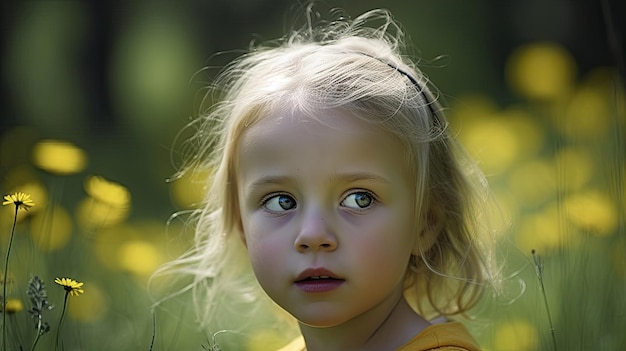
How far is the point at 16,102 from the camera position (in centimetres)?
306

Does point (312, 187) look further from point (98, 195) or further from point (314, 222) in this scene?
point (98, 195)

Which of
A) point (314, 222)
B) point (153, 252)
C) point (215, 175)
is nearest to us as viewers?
point (314, 222)

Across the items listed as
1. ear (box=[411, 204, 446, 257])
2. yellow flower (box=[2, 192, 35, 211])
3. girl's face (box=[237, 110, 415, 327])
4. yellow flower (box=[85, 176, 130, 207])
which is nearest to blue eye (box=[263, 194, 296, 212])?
girl's face (box=[237, 110, 415, 327])

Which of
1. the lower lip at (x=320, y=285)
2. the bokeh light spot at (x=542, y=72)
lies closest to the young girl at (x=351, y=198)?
the lower lip at (x=320, y=285)

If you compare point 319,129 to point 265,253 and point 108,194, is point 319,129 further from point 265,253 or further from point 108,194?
point 108,194

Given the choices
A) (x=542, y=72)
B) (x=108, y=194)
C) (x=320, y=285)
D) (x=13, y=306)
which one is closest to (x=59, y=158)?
(x=108, y=194)

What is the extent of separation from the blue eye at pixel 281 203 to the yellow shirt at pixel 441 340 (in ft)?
0.87

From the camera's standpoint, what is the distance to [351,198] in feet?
5.24

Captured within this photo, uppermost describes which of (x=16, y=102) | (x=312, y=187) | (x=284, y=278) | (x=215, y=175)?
(x=16, y=102)

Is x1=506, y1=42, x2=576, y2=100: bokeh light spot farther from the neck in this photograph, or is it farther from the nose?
the nose

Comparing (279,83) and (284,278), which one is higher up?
(279,83)

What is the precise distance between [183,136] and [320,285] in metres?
1.43

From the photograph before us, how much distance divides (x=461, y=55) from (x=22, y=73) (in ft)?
3.87

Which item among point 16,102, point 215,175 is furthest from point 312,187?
point 16,102
